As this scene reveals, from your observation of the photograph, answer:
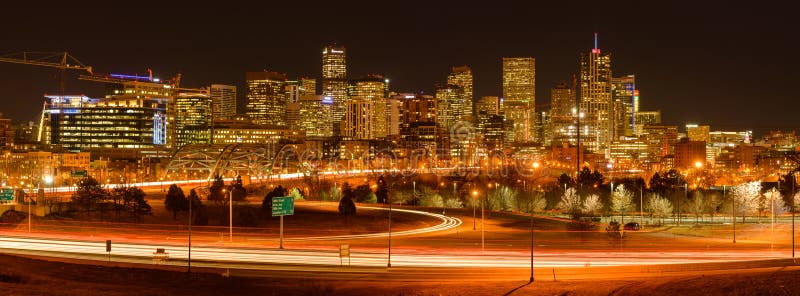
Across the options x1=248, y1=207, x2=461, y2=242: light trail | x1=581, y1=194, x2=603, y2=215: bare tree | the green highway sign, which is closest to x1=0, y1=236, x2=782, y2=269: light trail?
the green highway sign

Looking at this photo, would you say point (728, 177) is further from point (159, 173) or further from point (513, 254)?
point (513, 254)

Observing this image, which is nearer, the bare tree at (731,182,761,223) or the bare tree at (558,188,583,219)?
the bare tree at (731,182,761,223)

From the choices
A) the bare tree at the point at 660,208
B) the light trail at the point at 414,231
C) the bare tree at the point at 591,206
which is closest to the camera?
the light trail at the point at 414,231

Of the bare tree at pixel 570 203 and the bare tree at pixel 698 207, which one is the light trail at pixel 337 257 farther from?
the bare tree at pixel 698 207

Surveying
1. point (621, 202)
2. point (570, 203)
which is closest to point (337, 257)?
point (570, 203)

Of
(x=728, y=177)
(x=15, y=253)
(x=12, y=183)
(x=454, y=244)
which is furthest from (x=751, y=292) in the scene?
(x=728, y=177)

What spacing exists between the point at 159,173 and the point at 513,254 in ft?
350

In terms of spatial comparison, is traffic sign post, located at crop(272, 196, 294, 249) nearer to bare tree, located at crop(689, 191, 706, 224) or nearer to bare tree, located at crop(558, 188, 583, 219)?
bare tree, located at crop(558, 188, 583, 219)

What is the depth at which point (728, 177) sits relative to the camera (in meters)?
162

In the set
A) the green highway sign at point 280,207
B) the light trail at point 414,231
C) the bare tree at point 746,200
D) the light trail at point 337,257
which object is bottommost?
the light trail at point 414,231

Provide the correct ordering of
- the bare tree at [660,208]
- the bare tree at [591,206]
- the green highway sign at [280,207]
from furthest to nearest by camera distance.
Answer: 1. the bare tree at [591,206]
2. the bare tree at [660,208]
3. the green highway sign at [280,207]

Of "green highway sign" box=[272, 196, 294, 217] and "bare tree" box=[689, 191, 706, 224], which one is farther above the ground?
"green highway sign" box=[272, 196, 294, 217]

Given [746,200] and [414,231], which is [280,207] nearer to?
[414,231]

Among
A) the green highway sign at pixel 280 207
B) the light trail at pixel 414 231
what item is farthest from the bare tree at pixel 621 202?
the green highway sign at pixel 280 207
